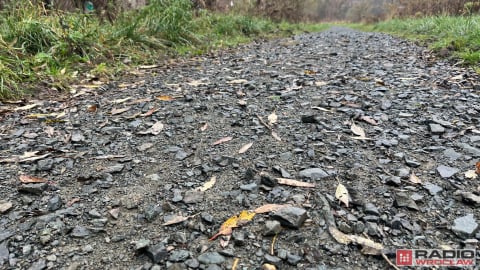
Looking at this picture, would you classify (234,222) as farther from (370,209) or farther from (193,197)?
(370,209)

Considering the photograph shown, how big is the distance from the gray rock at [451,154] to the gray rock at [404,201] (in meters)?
0.53

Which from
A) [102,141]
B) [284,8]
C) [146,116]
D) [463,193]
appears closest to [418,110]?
[463,193]

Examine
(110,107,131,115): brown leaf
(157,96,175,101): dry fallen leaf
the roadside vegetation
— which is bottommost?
(110,107,131,115): brown leaf

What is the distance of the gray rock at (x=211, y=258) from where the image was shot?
112cm

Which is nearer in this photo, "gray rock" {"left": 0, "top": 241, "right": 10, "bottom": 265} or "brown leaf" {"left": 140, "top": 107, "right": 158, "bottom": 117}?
"gray rock" {"left": 0, "top": 241, "right": 10, "bottom": 265}

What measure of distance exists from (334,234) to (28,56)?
11.9 ft

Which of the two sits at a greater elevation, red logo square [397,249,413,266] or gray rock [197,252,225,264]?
gray rock [197,252,225,264]

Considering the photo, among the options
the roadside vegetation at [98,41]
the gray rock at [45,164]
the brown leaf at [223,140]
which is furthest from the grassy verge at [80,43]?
the brown leaf at [223,140]

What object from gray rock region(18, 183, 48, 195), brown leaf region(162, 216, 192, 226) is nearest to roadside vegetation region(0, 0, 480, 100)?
gray rock region(18, 183, 48, 195)

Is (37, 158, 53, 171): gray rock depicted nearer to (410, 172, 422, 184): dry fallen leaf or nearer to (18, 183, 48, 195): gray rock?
(18, 183, 48, 195): gray rock

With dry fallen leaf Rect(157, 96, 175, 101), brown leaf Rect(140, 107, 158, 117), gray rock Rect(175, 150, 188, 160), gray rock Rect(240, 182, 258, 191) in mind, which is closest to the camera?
gray rock Rect(240, 182, 258, 191)

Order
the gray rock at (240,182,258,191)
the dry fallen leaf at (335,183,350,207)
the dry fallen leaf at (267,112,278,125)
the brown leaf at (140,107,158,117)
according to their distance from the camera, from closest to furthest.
Result: the dry fallen leaf at (335,183,350,207), the gray rock at (240,182,258,191), the dry fallen leaf at (267,112,278,125), the brown leaf at (140,107,158,117)

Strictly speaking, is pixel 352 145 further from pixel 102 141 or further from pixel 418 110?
pixel 102 141

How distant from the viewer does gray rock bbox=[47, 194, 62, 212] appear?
140 cm
